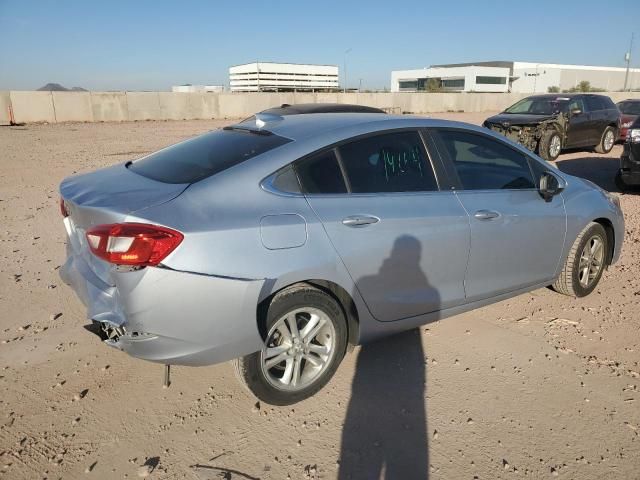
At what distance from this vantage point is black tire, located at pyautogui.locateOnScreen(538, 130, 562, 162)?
1243 cm

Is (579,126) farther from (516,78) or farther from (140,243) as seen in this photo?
(516,78)

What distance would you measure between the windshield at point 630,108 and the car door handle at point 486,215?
52.1 ft

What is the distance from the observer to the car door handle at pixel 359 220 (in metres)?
2.88

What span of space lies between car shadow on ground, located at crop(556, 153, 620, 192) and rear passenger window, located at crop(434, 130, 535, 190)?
680 cm

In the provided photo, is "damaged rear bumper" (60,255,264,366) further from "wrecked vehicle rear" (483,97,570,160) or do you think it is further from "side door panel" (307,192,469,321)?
"wrecked vehicle rear" (483,97,570,160)

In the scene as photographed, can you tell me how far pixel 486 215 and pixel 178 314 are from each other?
2.17 m

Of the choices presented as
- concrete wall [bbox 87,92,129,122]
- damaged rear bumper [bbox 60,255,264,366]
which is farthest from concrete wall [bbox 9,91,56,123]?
damaged rear bumper [bbox 60,255,264,366]

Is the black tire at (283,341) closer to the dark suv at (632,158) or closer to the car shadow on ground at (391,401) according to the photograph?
the car shadow on ground at (391,401)

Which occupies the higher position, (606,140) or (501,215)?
(501,215)

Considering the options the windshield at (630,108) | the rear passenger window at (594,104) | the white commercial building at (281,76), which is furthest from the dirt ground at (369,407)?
the white commercial building at (281,76)

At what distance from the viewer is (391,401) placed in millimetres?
3010

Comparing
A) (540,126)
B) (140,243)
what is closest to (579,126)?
(540,126)

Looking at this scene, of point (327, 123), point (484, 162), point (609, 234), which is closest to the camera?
point (327, 123)

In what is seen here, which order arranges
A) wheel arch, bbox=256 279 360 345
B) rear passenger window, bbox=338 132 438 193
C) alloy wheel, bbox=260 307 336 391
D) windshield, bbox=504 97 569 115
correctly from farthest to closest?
windshield, bbox=504 97 569 115 → rear passenger window, bbox=338 132 438 193 → alloy wheel, bbox=260 307 336 391 → wheel arch, bbox=256 279 360 345
